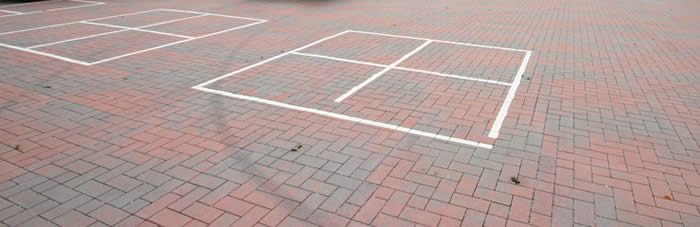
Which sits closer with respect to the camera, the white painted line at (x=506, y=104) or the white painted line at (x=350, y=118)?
the white painted line at (x=350, y=118)

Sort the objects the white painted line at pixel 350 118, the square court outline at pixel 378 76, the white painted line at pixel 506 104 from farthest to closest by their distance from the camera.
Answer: the white painted line at pixel 506 104 < the square court outline at pixel 378 76 < the white painted line at pixel 350 118

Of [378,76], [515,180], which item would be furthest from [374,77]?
[515,180]

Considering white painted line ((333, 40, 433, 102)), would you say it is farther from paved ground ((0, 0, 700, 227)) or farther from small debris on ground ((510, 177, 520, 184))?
small debris on ground ((510, 177, 520, 184))

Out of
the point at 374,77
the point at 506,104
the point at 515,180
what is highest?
the point at 374,77

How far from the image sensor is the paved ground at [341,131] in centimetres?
418

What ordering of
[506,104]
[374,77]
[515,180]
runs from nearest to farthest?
[515,180] → [506,104] → [374,77]

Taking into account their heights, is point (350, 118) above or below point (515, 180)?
above

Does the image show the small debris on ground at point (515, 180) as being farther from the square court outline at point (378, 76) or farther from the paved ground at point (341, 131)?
the square court outline at point (378, 76)

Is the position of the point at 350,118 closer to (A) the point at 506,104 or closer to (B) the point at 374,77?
(B) the point at 374,77

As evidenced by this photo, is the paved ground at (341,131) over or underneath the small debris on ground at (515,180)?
over

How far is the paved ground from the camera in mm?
4176

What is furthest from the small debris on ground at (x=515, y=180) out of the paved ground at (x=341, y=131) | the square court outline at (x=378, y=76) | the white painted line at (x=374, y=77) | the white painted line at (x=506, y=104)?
the white painted line at (x=374, y=77)

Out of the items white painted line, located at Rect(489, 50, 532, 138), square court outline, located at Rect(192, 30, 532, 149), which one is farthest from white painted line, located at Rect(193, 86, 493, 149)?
white painted line, located at Rect(489, 50, 532, 138)

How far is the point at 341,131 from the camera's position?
18.9ft
